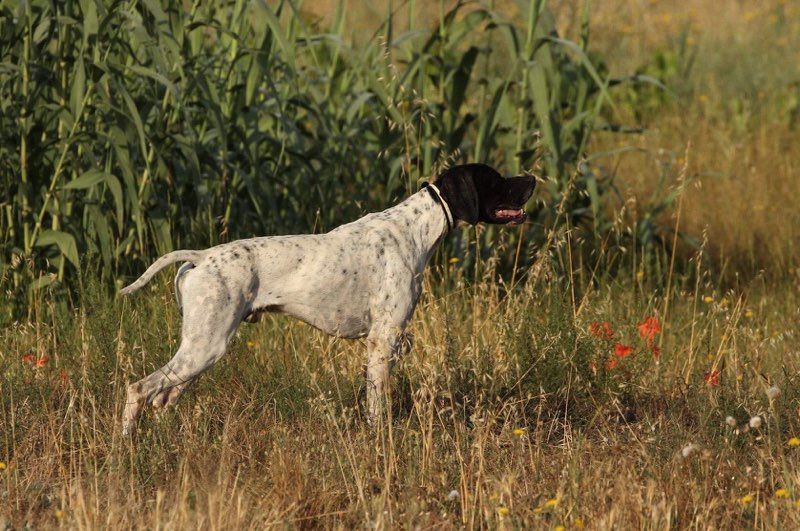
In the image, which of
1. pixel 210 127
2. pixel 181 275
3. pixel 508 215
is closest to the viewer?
pixel 181 275

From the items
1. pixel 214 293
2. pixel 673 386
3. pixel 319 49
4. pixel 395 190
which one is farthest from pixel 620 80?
pixel 214 293

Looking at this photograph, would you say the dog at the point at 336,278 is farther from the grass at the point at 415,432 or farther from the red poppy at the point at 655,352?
the red poppy at the point at 655,352

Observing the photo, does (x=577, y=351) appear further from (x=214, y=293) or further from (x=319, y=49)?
(x=319, y=49)

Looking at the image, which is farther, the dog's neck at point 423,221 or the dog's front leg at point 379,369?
the dog's neck at point 423,221

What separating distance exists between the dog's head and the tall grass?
2.48 feet

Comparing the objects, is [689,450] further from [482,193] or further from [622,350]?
[482,193]

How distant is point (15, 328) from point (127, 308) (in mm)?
502

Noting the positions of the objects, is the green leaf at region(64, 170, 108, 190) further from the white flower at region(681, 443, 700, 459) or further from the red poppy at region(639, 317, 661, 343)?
the white flower at region(681, 443, 700, 459)

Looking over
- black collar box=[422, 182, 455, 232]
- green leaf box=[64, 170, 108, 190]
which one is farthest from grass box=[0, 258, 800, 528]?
green leaf box=[64, 170, 108, 190]

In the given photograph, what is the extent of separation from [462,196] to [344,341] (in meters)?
1.06

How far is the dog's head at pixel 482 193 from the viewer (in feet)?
16.1

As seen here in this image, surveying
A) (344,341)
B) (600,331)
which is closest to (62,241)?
(344,341)

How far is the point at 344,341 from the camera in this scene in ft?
18.4

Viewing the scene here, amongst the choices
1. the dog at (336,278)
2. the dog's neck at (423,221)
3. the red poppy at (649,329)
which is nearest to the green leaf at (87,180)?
the dog at (336,278)
